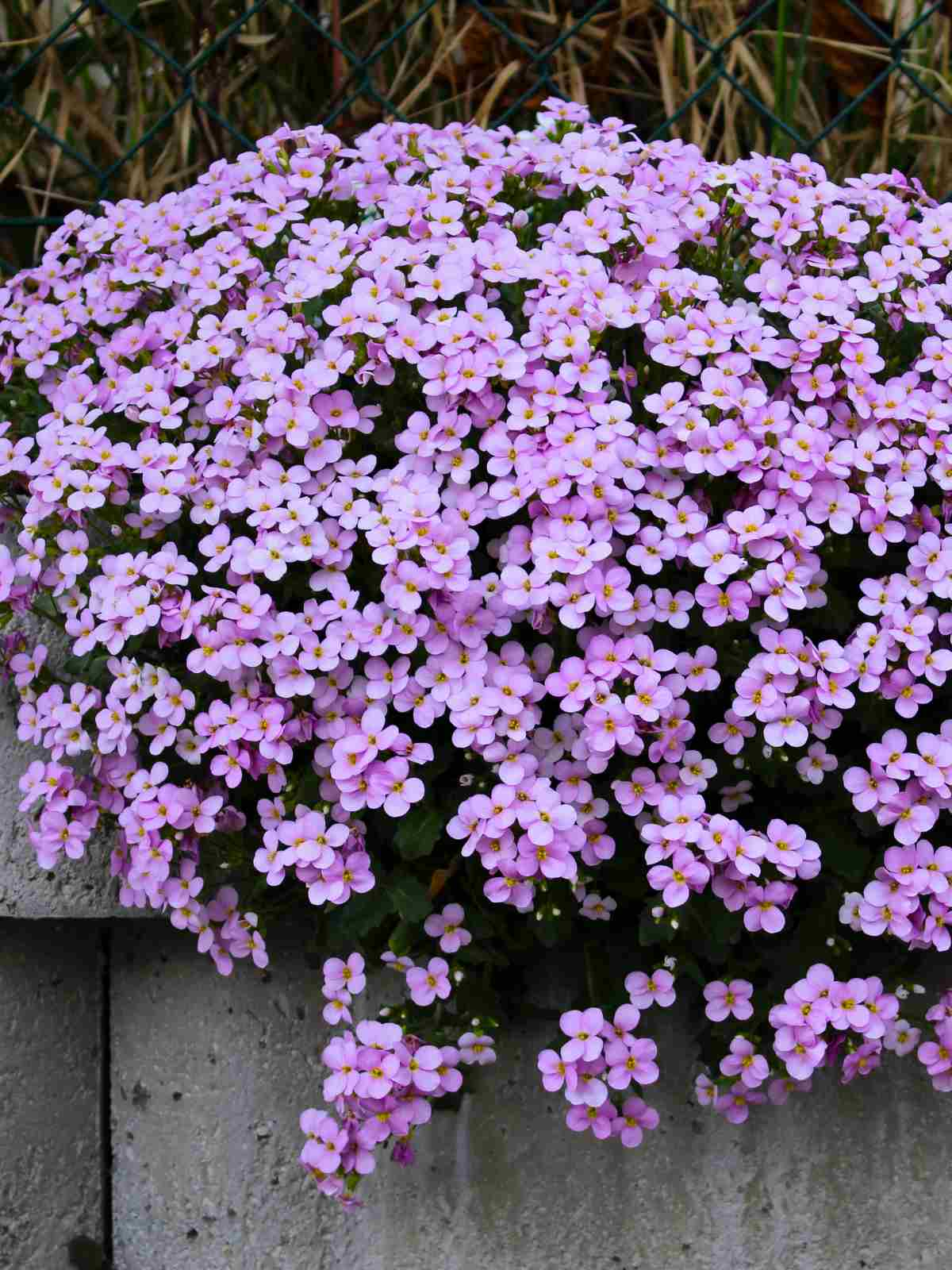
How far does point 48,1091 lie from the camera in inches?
82.2

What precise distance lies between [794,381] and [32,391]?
1.09 m

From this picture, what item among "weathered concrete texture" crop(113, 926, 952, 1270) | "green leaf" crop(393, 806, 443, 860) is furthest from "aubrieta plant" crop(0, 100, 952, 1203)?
"weathered concrete texture" crop(113, 926, 952, 1270)

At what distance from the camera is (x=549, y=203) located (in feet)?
6.80

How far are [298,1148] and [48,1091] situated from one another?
1.28ft

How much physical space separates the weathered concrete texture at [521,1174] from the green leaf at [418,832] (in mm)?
419

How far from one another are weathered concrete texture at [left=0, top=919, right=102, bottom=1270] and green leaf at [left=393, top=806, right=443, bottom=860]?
2.39ft

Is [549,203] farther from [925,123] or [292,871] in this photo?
[925,123]

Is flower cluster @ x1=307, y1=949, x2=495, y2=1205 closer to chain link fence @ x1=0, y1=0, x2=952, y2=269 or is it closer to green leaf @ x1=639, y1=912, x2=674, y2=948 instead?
green leaf @ x1=639, y1=912, x2=674, y2=948

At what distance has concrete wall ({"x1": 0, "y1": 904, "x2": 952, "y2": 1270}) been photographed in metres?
1.90

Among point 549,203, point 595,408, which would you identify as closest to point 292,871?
point 595,408

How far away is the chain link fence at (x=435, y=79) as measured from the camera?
286 cm

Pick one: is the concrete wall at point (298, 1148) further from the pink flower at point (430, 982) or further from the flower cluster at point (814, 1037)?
the pink flower at point (430, 982)

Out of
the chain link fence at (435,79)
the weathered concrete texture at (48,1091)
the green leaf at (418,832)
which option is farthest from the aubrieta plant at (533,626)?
the chain link fence at (435,79)

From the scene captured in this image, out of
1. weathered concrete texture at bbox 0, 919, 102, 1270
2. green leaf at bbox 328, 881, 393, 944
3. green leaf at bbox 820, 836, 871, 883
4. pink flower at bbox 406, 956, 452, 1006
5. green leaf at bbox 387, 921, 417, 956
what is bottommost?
weathered concrete texture at bbox 0, 919, 102, 1270
